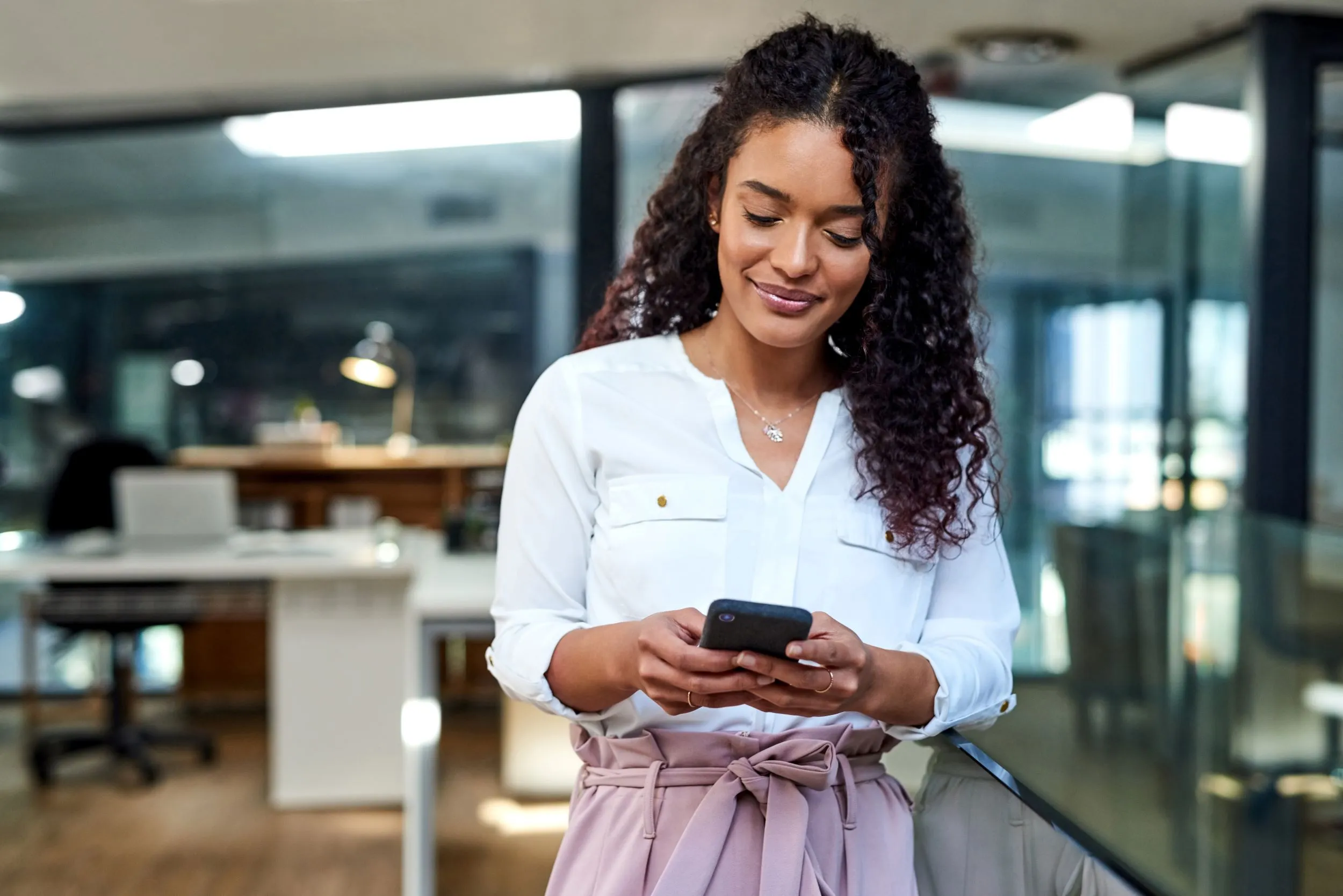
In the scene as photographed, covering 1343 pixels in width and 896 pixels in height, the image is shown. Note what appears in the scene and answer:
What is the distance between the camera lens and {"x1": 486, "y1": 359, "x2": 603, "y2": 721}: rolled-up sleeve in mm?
1198

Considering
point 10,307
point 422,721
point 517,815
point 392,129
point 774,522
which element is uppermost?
point 392,129

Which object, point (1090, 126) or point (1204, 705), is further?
point (1090, 126)

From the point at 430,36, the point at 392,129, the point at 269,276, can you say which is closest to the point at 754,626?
the point at 430,36

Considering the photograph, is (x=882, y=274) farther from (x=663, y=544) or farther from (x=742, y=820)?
(x=742, y=820)

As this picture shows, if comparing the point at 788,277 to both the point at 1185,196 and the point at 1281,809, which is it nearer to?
the point at 1281,809

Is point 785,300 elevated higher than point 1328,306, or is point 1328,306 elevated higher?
point 1328,306

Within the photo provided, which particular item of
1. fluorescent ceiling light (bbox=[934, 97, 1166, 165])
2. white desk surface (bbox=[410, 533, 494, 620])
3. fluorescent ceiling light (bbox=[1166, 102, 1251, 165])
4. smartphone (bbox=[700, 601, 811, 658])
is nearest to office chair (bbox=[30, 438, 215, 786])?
white desk surface (bbox=[410, 533, 494, 620])

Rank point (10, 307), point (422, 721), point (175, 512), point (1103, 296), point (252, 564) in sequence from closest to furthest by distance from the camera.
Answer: point (422, 721) → point (252, 564) → point (175, 512) → point (1103, 296) → point (10, 307)

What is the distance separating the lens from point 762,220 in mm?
1207

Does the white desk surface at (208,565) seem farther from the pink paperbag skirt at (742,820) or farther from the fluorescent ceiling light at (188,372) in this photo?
the pink paperbag skirt at (742,820)

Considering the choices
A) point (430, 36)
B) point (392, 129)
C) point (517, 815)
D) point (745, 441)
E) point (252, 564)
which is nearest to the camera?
point (745, 441)

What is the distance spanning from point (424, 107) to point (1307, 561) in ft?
11.7

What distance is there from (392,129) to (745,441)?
5645 mm

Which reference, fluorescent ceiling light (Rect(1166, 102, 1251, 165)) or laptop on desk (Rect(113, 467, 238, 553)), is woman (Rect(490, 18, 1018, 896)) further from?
laptop on desk (Rect(113, 467, 238, 553))
